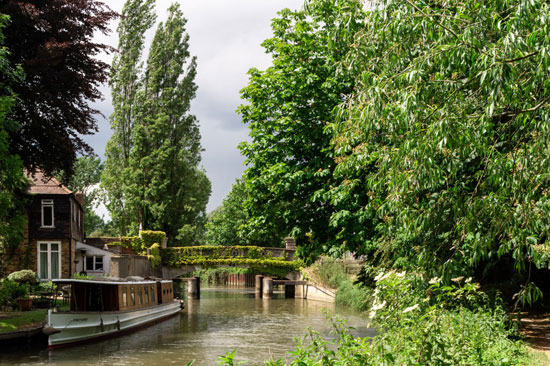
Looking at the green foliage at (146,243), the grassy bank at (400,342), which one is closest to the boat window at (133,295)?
the green foliage at (146,243)

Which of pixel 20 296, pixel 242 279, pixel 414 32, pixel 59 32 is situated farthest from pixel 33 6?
pixel 242 279

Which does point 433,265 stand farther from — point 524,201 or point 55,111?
point 55,111

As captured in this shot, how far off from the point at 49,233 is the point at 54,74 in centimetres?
1551

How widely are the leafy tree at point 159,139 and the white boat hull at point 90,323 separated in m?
16.8

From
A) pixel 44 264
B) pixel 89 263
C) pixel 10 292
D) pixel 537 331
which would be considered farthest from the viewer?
pixel 89 263

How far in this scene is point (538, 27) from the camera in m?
5.66

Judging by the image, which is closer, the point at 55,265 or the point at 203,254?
the point at 55,265

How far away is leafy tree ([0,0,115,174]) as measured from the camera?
19366mm

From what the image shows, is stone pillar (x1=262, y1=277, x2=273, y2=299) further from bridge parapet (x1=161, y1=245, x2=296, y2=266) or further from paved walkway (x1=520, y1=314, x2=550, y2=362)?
Answer: paved walkway (x1=520, y1=314, x2=550, y2=362)

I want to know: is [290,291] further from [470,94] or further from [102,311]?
[470,94]

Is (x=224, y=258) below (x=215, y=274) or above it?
above

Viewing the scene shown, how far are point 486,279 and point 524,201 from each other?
11.2m

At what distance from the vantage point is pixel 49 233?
32750 mm

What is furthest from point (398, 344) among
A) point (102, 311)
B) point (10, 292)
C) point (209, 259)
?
point (209, 259)
